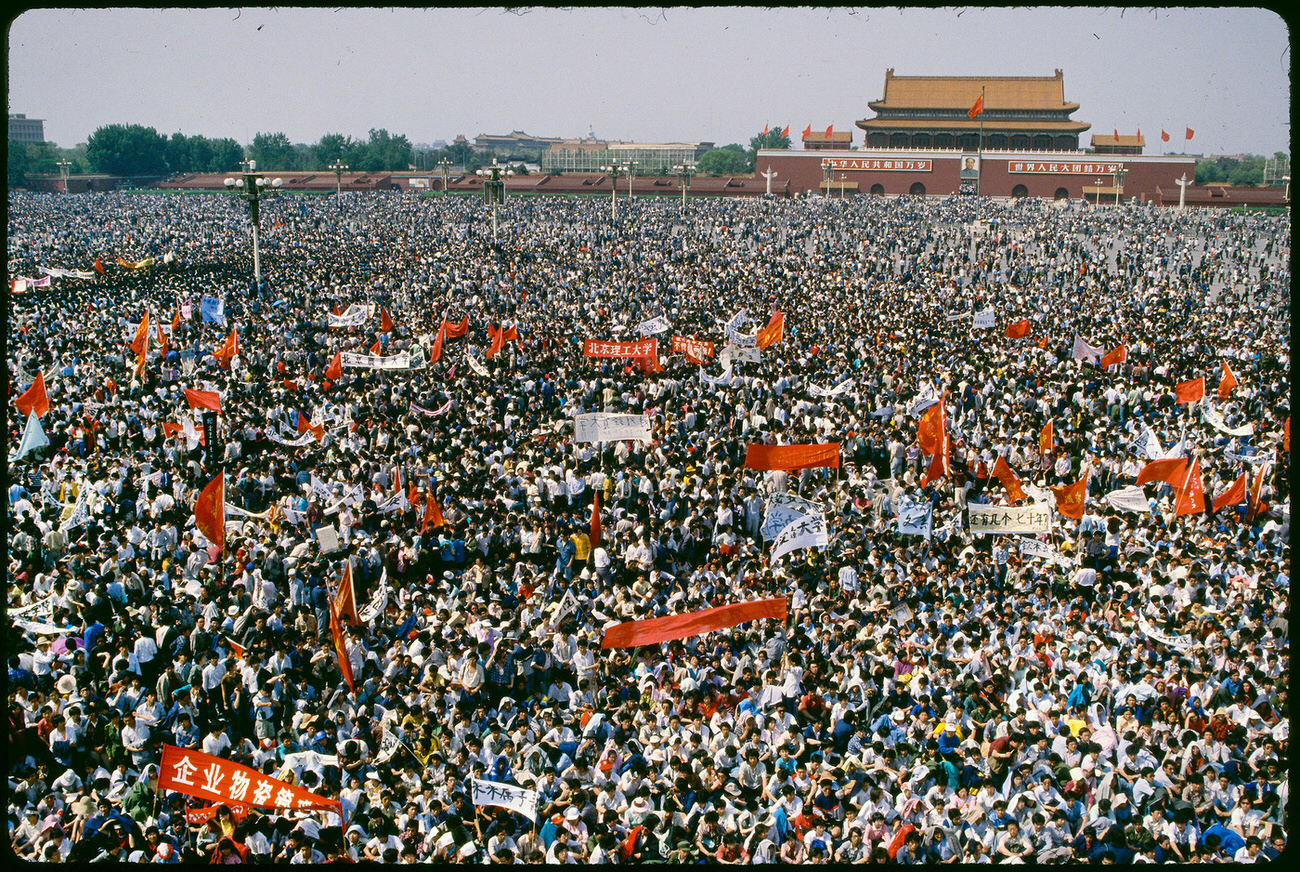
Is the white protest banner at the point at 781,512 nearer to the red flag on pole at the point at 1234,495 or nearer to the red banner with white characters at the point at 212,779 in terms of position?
the red flag on pole at the point at 1234,495

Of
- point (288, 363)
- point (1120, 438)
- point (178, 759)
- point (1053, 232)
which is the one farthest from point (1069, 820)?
point (1053, 232)

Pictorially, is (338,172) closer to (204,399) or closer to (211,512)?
(204,399)

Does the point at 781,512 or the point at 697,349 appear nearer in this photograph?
the point at 781,512

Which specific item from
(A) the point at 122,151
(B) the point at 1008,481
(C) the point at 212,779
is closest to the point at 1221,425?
(B) the point at 1008,481

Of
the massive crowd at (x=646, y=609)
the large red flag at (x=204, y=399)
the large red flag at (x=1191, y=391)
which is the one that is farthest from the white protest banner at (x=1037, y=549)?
the large red flag at (x=204, y=399)

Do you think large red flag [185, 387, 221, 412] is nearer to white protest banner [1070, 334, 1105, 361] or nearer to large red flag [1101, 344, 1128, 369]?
white protest banner [1070, 334, 1105, 361]
